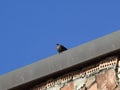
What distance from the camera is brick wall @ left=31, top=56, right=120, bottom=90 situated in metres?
6.85

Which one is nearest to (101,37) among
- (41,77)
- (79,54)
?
(79,54)

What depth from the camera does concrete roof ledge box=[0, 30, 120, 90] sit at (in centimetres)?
688

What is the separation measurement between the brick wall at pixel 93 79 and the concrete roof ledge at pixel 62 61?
0.51 ft

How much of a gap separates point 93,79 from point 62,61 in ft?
1.43

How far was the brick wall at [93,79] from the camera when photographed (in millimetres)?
6852

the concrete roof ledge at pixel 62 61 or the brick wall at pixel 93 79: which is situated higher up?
the concrete roof ledge at pixel 62 61

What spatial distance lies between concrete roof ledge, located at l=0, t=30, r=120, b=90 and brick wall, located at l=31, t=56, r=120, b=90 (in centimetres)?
16

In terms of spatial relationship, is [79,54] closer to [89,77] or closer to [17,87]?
[89,77]

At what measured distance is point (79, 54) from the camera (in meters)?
7.04

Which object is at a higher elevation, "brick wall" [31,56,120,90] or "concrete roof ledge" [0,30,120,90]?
"concrete roof ledge" [0,30,120,90]

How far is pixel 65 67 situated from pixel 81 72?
206 mm

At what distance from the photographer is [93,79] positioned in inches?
276

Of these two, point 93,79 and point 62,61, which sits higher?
point 62,61

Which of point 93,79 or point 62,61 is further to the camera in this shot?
point 62,61
